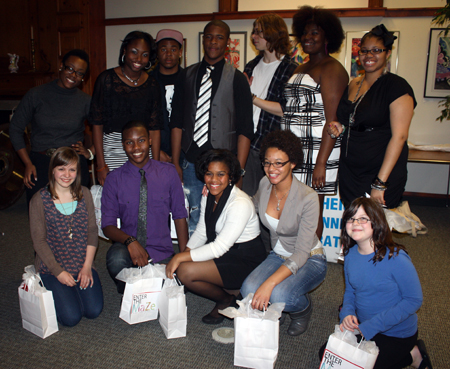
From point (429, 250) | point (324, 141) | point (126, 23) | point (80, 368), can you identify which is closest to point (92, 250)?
point (80, 368)

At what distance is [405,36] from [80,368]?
5095 millimetres

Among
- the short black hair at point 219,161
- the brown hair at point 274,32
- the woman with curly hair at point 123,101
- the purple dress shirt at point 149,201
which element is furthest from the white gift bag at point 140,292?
the brown hair at point 274,32

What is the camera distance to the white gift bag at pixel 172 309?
78.6 inches

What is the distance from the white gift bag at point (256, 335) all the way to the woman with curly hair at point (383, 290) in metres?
0.33

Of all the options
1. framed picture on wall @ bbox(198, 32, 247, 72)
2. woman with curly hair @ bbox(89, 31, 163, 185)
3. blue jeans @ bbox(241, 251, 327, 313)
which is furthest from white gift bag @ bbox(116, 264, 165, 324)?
framed picture on wall @ bbox(198, 32, 247, 72)

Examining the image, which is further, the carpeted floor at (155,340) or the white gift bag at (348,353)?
the carpeted floor at (155,340)

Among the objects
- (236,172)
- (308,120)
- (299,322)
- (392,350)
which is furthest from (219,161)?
(392,350)

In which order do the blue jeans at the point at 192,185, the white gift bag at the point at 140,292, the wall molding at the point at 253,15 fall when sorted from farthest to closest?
1. the wall molding at the point at 253,15
2. the blue jeans at the point at 192,185
3. the white gift bag at the point at 140,292

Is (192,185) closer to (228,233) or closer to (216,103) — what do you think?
(216,103)

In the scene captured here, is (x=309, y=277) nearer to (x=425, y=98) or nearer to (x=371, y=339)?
(x=371, y=339)

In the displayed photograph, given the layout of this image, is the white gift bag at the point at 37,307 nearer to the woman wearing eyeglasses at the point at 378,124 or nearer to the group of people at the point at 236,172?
the group of people at the point at 236,172

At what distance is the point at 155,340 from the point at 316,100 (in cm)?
178

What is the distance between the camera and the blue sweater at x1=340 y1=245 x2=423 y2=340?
1600 millimetres

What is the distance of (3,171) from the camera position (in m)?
4.57
